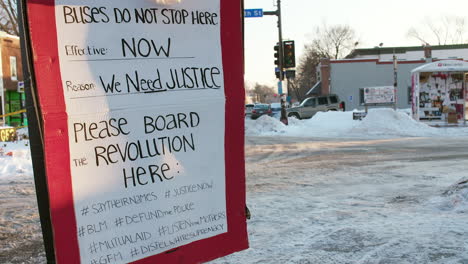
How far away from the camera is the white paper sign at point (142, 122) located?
2.19m

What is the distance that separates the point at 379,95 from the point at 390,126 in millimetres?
8022

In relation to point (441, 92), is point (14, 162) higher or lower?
lower

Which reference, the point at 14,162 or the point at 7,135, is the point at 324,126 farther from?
the point at 14,162

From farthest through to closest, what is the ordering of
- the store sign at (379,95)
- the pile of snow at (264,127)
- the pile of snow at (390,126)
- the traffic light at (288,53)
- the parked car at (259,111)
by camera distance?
the parked car at (259,111) → the store sign at (379,95) → the traffic light at (288,53) → the pile of snow at (264,127) → the pile of snow at (390,126)

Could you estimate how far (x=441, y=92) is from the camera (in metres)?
21.2

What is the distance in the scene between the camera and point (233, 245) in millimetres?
2861

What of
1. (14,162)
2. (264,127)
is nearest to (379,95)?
(264,127)

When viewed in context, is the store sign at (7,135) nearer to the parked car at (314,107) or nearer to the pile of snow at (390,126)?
the pile of snow at (390,126)

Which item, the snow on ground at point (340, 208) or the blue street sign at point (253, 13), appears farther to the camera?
the blue street sign at point (253, 13)

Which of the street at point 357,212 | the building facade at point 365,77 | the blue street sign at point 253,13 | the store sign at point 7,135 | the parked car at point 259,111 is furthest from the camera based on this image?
the building facade at point 365,77

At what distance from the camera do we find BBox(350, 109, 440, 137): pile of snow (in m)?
18.3

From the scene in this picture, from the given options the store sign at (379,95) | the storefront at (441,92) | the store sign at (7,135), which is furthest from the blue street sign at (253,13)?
the store sign at (379,95)

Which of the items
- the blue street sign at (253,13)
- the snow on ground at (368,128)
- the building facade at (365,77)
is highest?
the blue street sign at (253,13)

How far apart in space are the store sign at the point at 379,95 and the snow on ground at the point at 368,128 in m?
4.52
